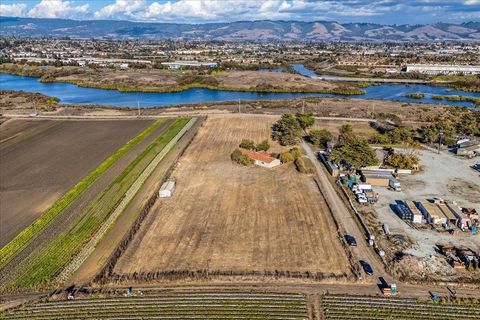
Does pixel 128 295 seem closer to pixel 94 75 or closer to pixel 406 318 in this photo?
pixel 406 318

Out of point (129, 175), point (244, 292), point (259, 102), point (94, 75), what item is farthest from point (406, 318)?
point (94, 75)

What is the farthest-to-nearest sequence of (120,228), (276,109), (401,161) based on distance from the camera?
(276,109) → (401,161) → (120,228)

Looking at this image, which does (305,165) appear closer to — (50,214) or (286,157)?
(286,157)

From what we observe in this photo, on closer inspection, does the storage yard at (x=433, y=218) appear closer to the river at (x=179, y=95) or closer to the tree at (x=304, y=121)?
the tree at (x=304, y=121)

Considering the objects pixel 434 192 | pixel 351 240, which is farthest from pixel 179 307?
pixel 434 192

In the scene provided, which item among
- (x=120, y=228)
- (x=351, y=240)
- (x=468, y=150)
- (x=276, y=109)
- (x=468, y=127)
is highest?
(x=468, y=127)

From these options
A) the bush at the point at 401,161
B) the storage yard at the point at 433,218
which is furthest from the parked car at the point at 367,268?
the bush at the point at 401,161

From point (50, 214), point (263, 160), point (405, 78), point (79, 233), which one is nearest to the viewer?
point (79, 233)

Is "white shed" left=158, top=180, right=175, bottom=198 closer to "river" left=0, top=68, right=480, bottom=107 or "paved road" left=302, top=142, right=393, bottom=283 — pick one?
"paved road" left=302, top=142, right=393, bottom=283
